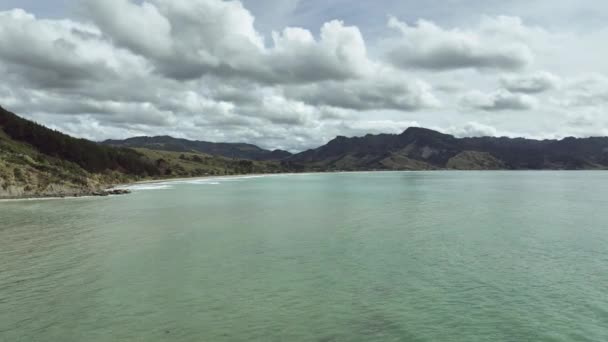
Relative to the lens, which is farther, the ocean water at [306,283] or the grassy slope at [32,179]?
the grassy slope at [32,179]

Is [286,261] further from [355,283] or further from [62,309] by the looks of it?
[62,309]

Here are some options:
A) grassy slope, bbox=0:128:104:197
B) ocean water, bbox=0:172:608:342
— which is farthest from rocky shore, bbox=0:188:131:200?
ocean water, bbox=0:172:608:342

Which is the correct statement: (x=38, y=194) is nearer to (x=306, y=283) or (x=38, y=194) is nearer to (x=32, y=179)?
(x=32, y=179)

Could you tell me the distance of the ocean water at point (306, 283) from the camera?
2361 cm

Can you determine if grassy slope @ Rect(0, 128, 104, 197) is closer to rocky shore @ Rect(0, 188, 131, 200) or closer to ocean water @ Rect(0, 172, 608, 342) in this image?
rocky shore @ Rect(0, 188, 131, 200)

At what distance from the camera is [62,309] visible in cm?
2678

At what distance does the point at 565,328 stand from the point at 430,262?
655 inches

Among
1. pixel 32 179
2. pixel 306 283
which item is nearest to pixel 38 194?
pixel 32 179

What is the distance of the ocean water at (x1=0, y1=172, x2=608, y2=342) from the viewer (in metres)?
23.6

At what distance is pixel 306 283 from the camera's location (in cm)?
3319

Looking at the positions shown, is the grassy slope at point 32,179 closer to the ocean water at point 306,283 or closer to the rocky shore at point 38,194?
the rocky shore at point 38,194

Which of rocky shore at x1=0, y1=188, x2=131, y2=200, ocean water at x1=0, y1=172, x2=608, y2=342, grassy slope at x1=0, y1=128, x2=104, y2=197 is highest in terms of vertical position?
grassy slope at x1=0, y1=128, x2=104, y2=197

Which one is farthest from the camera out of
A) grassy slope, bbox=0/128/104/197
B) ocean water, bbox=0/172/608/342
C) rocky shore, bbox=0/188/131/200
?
grassy slope, bbox=0/128/104/197

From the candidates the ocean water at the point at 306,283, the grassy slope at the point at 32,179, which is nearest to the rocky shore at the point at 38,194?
the grassy slope at the point at 32,179
